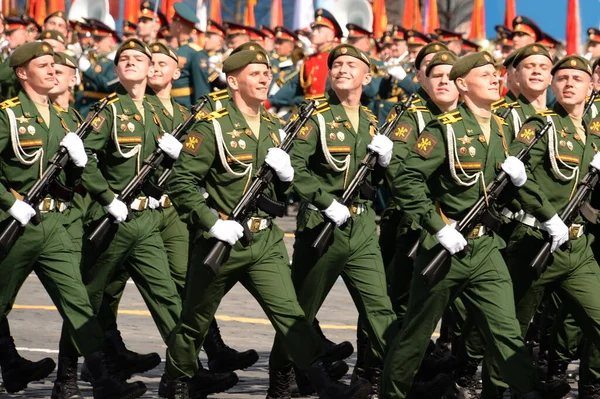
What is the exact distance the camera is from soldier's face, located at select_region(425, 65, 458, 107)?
36.6ft

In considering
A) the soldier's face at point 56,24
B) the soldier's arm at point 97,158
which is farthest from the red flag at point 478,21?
the soldier's arm at point 97,158

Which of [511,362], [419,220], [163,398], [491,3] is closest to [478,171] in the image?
[419,220]

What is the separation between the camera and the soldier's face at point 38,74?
396 inches

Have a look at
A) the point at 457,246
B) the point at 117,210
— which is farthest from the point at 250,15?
the point at 457,246

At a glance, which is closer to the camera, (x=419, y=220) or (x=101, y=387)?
(x=419, y=220)

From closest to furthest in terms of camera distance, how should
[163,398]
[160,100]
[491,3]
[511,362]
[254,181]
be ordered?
1. [511,362]
2. [254,181]
3. [163,398]
4. [160,100]
5. [491,3]

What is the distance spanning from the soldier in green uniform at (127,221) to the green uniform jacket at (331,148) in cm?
88

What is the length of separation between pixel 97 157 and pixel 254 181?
1461mm

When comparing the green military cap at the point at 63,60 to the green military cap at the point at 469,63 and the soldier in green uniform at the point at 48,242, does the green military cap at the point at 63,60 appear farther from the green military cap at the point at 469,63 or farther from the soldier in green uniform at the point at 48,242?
the green military cap at the point at 469,63

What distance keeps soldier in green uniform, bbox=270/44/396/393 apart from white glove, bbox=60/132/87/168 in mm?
1203

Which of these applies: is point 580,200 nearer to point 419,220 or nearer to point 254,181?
point 419,220

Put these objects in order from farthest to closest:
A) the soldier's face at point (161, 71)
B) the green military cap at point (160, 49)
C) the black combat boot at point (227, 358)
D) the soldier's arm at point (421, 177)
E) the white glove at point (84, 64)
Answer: the white glove at point (84, 64), the green military cap at point (160, 49), the soldier's face at point (161, 71), the black combat boot at point (227, 358), the soldier's arm at point (421, 177)

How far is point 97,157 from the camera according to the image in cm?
1067

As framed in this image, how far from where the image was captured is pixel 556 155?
964 centimetres
